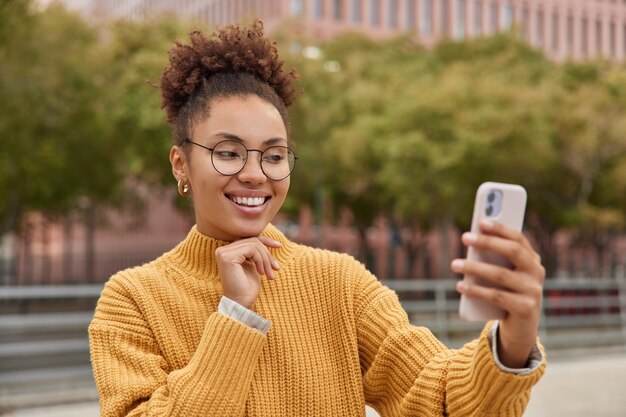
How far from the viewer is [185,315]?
2.07 m

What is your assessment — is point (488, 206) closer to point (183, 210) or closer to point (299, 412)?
point (299, 412)

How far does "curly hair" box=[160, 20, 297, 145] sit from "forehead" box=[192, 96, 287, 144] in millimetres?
21

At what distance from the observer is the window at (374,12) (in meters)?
58.5

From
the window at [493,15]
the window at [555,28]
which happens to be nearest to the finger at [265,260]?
the window at [493,15]

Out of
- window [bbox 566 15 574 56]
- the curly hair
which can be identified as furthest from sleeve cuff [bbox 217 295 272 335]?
window [bbox 566 15 574 56]

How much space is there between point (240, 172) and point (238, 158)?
34mm

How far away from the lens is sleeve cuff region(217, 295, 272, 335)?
6.31 ft

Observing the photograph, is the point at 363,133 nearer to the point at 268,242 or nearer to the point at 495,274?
the point at 268,242

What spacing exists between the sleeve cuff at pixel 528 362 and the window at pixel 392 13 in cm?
5860

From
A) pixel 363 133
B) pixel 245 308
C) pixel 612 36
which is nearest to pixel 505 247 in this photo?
pixel 245 308

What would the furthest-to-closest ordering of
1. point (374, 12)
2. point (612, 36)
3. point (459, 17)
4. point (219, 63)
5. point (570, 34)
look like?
point (612, 36), point (570, 34), point (459, 17), point (374, 12), point (219, 63)

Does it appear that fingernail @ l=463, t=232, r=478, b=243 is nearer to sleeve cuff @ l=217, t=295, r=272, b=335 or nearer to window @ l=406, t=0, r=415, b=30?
sleeve cuff @ l=217, t=295, r=272, b=335

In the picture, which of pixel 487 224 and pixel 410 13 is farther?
pixel 410 13

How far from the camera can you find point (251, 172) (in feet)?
6.77
